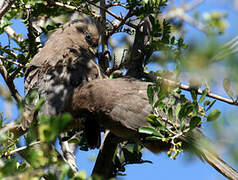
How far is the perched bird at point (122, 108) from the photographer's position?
3189 mm

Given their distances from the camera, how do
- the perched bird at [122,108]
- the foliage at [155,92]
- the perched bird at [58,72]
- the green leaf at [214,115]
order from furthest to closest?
the perched bird at [58,72]
the perched bird at [122,108]
the green leaf at [214,115]
the foliage at [155,92]

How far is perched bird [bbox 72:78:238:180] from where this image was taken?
3.19 metres

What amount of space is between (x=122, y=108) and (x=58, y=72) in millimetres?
1060

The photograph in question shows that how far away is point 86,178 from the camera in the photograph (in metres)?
1.87

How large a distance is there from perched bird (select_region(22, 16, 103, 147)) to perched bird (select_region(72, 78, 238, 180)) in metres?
0.17

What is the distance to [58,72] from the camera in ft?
13.3

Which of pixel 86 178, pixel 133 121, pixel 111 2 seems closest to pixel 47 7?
pixel 111 2

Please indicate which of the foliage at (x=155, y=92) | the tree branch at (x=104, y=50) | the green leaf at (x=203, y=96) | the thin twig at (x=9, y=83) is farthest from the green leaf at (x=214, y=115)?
the thin twig at (x=9, y=83)

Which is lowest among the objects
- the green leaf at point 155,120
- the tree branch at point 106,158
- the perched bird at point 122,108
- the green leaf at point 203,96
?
the tree branch at point 106,158

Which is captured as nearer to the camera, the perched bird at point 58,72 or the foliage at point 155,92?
the foliage at point 155,92

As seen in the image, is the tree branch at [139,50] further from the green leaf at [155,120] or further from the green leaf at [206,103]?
the green leaf at [206,103]

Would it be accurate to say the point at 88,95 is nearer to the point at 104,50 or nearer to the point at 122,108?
the point at 122,108

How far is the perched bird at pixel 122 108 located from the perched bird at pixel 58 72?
6.8 inches

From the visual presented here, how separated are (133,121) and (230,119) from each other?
1.83 metres
